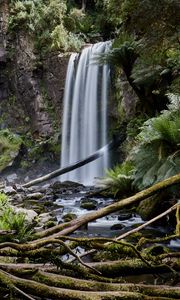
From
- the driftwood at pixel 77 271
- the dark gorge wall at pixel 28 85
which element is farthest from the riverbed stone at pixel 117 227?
the dark gorge wall at pixel 28 85

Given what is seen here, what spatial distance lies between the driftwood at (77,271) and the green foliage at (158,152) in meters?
3.56

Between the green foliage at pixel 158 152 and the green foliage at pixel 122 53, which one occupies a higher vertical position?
the green foliage at pixel 122 53

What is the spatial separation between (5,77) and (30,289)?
19.0m

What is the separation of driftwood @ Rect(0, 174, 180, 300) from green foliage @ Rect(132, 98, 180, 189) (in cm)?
356

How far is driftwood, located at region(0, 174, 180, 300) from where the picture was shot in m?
2.62

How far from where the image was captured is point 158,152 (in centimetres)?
732

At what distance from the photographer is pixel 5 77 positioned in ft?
67.7

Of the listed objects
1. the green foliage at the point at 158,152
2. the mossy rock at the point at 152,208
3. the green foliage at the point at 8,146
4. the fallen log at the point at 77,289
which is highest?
the green foliage at the point at 8,146

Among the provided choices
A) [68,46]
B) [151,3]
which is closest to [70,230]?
[151,3]

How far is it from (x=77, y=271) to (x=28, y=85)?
17.5 metres

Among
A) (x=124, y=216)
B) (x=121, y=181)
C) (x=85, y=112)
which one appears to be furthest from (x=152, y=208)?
(x=85, y=112)

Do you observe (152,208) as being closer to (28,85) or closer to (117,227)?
(117,227)

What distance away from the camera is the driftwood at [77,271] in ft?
8.59

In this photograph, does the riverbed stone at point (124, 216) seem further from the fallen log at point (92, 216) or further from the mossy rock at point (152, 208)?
the fallen log at point (92, 216)
